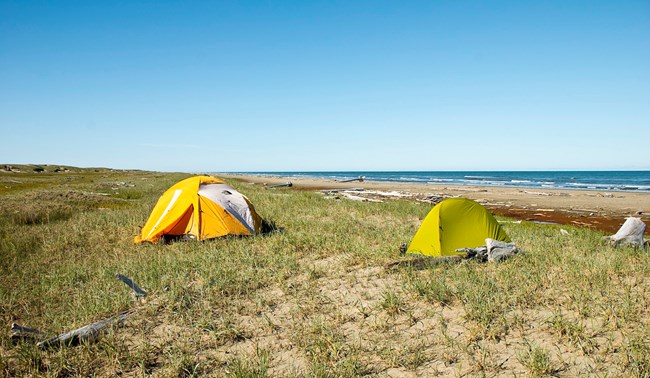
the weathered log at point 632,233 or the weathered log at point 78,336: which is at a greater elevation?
the weathered log at point 632,233

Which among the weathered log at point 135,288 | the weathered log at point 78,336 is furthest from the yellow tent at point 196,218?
Result: the weathered log at point 78,336

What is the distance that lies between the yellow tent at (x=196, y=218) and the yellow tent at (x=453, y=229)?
17.7ft

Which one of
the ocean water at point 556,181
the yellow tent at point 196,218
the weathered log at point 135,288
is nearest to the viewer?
the weathered log at point 135,288

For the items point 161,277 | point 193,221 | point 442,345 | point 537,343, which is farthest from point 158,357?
point 193,221

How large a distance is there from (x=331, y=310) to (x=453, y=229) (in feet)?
15.5

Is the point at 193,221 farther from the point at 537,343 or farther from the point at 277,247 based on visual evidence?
the point at 537,343

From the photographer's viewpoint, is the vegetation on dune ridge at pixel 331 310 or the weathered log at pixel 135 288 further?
the weathered log at pixel 135 288

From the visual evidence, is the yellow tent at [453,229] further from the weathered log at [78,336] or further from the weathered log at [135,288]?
the weathered log at [78,336]

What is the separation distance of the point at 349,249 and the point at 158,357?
553 centimetres

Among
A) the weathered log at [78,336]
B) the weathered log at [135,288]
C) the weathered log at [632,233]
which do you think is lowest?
the weathered log at [78,336]

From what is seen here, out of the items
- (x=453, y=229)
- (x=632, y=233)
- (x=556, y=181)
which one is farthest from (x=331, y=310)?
(x=556, y=181)

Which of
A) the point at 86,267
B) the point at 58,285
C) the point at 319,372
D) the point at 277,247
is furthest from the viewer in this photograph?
the point at 277,247

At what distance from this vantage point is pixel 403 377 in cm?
404

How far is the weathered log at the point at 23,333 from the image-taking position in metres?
4.68
